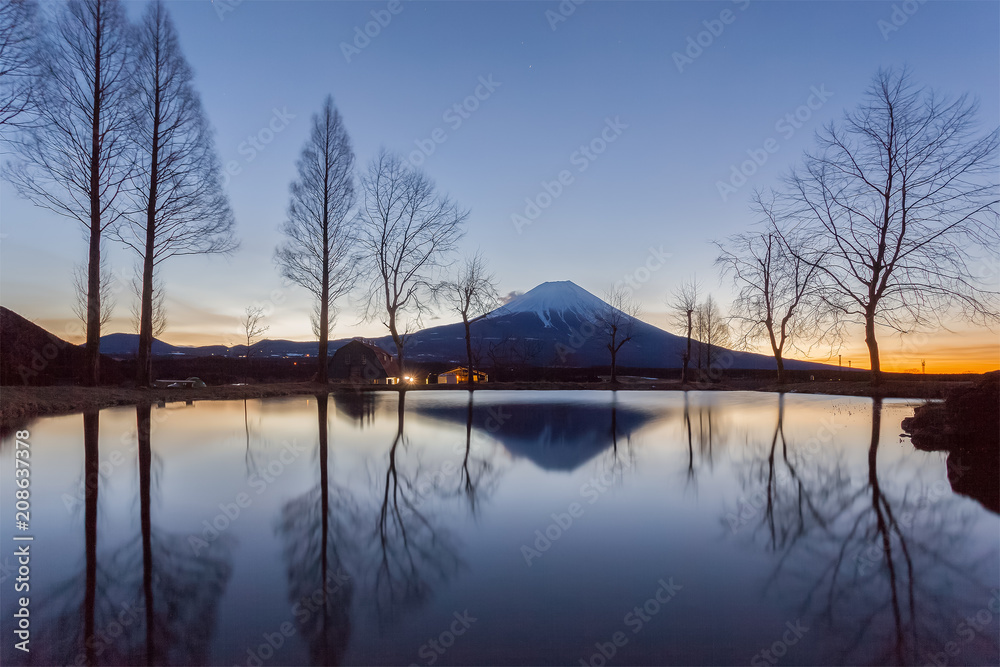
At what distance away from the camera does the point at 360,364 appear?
40.2 m

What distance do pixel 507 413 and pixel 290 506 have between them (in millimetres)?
7678

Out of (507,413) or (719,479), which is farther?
(507,413)

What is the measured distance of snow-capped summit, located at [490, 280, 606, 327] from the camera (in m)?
157

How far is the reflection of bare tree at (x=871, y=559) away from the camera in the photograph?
2.09 meters

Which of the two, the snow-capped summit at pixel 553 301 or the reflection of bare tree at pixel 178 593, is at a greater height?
the snow-capped summit at pixel 553 301

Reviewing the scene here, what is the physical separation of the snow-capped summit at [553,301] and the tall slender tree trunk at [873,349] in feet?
434

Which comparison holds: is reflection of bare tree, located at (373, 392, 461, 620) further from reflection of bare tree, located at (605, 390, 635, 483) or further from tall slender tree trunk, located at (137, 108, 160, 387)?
tall slender tree trunk, located at (137, 108, 160, 387)

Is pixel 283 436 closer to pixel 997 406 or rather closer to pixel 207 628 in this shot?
pixel 207 628

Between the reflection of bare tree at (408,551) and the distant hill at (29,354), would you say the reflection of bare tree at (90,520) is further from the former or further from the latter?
the distant hill at (29,354)

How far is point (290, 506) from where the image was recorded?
3.79 meters

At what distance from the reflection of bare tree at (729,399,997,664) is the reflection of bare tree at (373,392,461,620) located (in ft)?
5.74

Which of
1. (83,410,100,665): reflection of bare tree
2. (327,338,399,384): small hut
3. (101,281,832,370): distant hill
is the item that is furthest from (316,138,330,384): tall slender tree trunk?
(101,281,832,370): distant hill

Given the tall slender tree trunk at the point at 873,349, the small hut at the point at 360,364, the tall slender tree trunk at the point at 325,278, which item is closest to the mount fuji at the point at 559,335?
the small hut at the point at 360,364

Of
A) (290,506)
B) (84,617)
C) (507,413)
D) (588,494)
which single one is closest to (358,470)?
(290,506)
